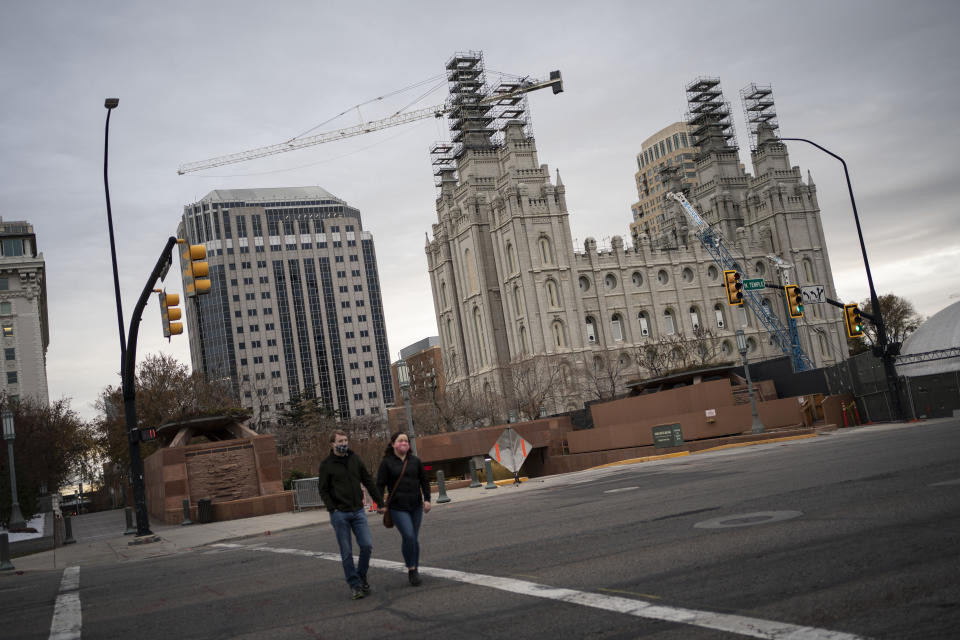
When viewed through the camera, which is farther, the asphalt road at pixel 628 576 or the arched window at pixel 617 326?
the arched window at pixel 617 326

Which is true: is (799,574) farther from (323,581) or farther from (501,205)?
(501,205)

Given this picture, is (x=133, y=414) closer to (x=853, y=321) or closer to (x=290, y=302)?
(x=853, y=321)

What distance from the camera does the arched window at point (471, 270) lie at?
335 feet

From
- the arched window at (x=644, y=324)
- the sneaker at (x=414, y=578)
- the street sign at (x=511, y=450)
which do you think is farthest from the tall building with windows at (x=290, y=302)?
the sneaker at (x=414, y=578)

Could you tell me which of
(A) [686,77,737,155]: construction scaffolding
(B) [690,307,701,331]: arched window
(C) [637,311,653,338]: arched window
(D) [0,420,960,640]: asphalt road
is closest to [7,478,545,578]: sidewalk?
(D) [0,420,960,640]: asphalt road

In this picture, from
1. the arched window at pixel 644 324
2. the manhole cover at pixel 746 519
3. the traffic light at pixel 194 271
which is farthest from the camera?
the arched window at pixel 644 324

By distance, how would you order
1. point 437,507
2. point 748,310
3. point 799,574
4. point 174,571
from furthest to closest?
point 748,310 < point 437,507 < point 174,571 < point 799,574

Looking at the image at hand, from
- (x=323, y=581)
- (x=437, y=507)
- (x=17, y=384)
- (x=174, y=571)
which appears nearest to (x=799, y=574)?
(x=323, y=581)

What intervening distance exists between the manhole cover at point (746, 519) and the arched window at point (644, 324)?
89.7 meters

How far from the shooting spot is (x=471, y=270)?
338 ft

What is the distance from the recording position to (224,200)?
169 m

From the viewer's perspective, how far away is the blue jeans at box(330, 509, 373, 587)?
8898 millimetres

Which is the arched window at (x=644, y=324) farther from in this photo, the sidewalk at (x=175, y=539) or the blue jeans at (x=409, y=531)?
the blue jeans at (x=409, y=531)

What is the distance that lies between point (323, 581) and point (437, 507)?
11524 millimetres
